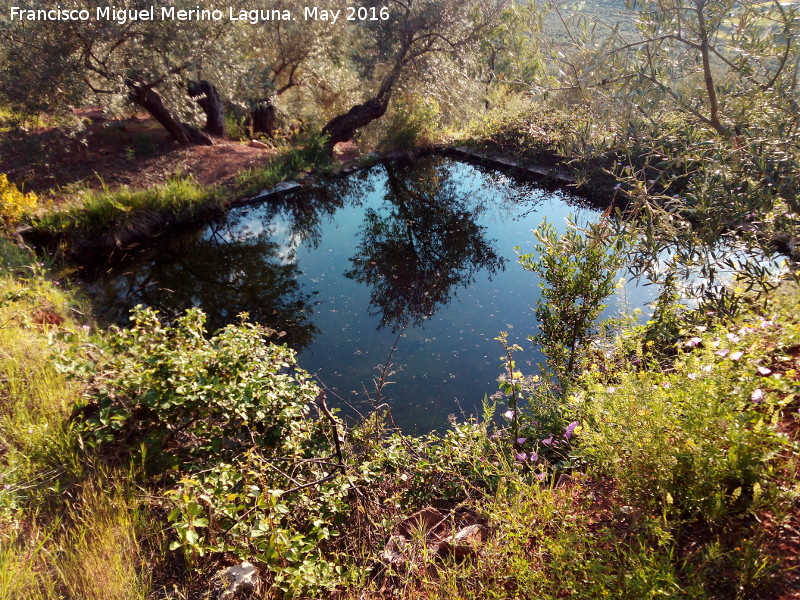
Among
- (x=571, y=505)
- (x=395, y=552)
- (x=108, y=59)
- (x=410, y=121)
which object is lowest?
(x=395, y=552)

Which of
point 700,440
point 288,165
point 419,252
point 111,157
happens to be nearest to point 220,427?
point 700,440

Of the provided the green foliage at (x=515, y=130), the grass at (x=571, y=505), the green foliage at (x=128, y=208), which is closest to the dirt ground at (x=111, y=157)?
the green foliage at (x=128, y=208)

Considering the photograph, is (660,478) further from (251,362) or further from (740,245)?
(251,362)

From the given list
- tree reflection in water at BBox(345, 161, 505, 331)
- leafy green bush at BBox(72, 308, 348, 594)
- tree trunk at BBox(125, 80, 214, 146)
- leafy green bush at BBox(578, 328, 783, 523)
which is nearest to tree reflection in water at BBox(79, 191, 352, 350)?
tree reflection in water at BBox(345, 161, 505, 331)

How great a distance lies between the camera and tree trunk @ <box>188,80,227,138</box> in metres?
10.7

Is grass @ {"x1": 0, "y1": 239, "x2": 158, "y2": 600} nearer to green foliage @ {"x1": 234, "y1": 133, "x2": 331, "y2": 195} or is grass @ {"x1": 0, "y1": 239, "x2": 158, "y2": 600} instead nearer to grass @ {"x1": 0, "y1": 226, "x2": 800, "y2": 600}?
grass @ {"x1": 0, "y1": 226, "x2": 800, "y2": 600}

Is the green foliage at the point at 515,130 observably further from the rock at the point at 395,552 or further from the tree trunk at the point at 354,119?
the rock at the point at 395,552

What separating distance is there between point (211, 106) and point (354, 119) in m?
3.49

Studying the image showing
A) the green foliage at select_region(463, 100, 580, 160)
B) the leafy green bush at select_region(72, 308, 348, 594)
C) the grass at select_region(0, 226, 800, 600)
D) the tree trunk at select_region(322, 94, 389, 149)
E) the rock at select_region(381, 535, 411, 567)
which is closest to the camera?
the grass at select_region(0, 226, 800, 600)

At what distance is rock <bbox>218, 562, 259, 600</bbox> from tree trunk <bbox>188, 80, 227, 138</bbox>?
1106 cm

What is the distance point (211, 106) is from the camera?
36.2 feet

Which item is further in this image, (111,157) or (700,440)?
(111,157)

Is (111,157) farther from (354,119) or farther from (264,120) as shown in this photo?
(354,119)

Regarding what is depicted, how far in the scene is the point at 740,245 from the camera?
203 cm
